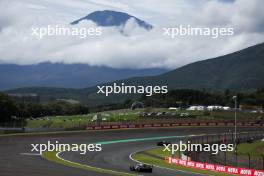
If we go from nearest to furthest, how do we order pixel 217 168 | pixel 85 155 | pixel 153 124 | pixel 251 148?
pixel 217 168
pixel 85 155
pixel 251 148
pixel 153 124

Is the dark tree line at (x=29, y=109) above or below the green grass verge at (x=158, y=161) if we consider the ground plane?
above

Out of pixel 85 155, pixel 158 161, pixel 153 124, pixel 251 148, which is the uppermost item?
pixel 153 124

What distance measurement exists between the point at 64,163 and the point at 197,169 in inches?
455

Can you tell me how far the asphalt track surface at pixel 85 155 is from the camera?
41091 mm

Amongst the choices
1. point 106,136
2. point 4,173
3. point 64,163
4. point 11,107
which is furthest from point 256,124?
point 4,173

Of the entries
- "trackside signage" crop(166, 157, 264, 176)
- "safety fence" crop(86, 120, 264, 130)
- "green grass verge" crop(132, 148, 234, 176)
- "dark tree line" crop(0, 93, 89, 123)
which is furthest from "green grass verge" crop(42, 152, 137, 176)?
"dark tree line" crop(0, 93, 89, 123)

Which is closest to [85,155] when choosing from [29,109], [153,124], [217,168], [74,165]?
[74,165]

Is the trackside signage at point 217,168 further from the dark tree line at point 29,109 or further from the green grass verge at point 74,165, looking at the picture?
the dark tree line at point 29,109

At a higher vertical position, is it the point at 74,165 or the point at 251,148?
the point at 74,165

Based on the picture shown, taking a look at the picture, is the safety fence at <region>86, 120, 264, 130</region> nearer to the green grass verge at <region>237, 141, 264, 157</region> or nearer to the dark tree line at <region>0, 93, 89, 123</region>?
the green grass verge at <region>237, 141, 264, 157</region>

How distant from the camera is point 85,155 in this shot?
55906 mm

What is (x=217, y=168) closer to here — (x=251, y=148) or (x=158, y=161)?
(x=158, y=161)

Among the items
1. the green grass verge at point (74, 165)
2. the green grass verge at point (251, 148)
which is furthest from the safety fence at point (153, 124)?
the green grass verge at point (74, 165)

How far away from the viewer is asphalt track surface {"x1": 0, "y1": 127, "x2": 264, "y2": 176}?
135 ft
